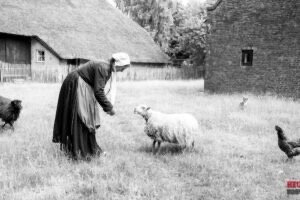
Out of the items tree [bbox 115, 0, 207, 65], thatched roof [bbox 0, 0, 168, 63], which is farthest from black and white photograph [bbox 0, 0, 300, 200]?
tree [bbox 115, 0, 207, 65]

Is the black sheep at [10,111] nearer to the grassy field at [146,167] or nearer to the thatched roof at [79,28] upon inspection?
the grassy field at [146,167]

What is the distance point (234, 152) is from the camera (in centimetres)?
697

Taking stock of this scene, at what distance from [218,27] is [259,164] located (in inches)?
523

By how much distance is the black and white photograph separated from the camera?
508cm

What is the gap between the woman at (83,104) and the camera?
18.8 feet

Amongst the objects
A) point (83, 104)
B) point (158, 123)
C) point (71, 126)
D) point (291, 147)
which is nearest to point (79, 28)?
point (158, 123)

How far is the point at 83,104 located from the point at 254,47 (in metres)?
13.3

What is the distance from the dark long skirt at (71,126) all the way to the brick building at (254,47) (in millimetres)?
13047

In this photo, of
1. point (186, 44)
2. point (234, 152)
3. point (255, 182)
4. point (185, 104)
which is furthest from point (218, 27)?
point (186, 44)

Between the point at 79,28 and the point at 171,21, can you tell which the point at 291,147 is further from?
the point at 171,21

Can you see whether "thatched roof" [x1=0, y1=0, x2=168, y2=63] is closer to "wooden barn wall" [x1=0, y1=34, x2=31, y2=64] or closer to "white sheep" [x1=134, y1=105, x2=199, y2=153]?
"wooden barn wall" [x1=0, y1=34, x2=31, y2=64]

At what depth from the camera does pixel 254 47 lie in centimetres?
1716

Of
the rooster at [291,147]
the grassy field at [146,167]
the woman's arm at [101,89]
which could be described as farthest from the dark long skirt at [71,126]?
the rooster at [291,147]

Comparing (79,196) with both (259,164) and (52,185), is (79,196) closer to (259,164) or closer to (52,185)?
(52,185)
